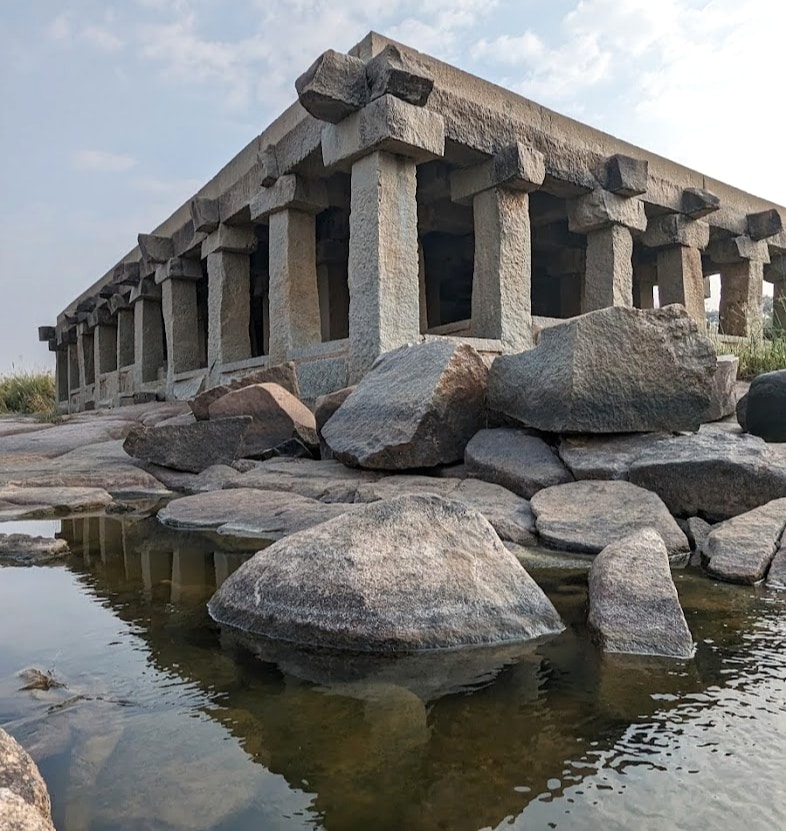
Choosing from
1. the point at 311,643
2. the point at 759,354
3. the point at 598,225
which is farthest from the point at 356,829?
the point at 598,225

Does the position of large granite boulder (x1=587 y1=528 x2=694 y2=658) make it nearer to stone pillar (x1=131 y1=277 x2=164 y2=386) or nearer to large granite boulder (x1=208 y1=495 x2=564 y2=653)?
large granite boulder (x1=208 y1=495 x2=564 y2=653)

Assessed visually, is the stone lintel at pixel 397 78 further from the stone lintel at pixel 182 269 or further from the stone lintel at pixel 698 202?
the stone lintel at pixel 182 269

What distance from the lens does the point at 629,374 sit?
3764mm

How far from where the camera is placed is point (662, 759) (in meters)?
1.27

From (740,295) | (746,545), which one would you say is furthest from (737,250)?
(746,545)

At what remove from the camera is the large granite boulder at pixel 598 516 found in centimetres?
284

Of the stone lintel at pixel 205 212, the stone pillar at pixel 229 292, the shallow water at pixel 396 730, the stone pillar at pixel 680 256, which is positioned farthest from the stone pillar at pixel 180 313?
the shallow water at pixel 396 730

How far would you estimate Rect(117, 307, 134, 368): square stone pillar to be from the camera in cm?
1319

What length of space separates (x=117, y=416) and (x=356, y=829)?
847 cm

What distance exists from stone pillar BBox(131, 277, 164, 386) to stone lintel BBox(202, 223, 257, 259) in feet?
10.8

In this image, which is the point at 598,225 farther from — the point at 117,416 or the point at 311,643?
the point at 311,643

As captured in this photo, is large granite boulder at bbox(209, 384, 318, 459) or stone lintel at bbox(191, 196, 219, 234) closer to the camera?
large granite boulder at bbox(209, 384, 318, 459)

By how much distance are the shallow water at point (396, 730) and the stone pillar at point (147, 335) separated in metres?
10.3

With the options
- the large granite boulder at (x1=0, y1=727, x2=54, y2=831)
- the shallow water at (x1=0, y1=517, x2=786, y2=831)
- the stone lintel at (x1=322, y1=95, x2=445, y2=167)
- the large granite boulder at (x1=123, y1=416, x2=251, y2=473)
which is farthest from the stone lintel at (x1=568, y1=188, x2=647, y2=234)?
the large granite boulder at (x1=0, y1=727, x2=54, y2=831)
